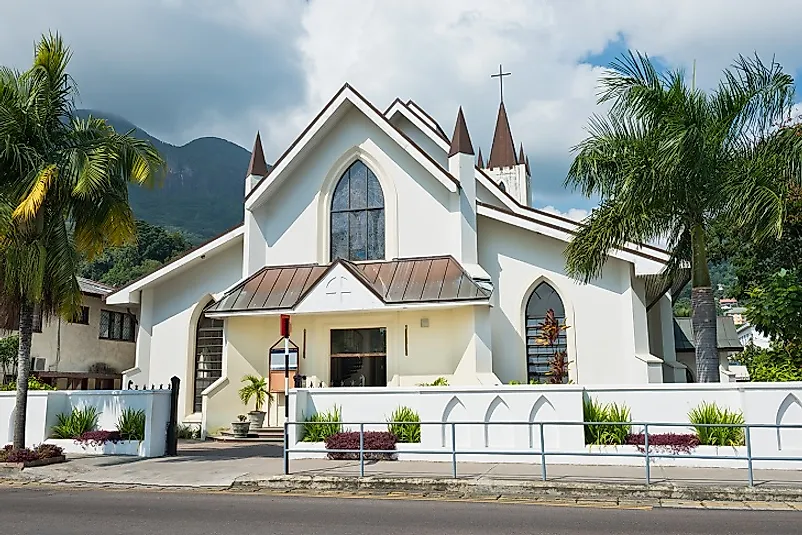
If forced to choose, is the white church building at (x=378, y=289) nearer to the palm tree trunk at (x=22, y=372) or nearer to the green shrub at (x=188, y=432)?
the green shrub at (x=188, y=432)

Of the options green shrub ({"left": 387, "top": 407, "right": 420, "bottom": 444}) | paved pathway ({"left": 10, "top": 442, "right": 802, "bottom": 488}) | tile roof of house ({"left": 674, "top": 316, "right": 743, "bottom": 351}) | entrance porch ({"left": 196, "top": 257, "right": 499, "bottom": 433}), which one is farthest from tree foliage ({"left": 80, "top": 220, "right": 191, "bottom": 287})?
green shrub ({"left": 387, "top": 407, "right": 420, "bottom": 444})

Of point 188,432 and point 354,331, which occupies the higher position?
point 354,331

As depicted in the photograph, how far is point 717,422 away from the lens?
515 inches

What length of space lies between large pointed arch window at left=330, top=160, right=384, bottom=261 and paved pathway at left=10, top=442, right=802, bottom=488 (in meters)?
7.30

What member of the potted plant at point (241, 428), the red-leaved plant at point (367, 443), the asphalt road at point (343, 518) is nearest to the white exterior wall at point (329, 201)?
the potted plant at point (241, 428)

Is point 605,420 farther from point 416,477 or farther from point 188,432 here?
point 188,432

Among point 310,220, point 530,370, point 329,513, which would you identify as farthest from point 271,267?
point 329,513

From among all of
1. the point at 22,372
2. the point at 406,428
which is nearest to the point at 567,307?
the point at 406,428

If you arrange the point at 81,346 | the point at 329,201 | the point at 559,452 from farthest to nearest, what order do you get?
the point at 81,346
the point at 329,201
the point at 559,452

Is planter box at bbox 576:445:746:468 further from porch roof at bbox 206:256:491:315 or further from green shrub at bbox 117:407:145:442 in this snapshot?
green shrub at bbox 117:407:145:442

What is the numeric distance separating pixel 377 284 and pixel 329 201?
11.1 feet

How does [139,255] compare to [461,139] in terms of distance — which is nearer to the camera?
[461,139]

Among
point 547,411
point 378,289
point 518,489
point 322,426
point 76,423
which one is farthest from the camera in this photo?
point 378,289

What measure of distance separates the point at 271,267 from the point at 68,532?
44.0 ft
